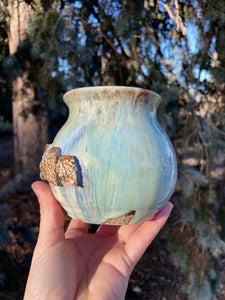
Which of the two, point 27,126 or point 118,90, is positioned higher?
point 118,90

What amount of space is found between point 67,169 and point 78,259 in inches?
22.5

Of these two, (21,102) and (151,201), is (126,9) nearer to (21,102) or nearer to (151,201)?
(21,102)

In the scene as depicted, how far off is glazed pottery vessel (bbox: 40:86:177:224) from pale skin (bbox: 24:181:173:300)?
0.71 feet

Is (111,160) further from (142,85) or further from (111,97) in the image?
(142,85)

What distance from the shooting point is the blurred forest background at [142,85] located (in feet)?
4.78

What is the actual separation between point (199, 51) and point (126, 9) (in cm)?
56

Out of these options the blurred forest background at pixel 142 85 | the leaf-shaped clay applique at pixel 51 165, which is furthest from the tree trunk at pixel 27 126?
the leaf-shaped clay applique at pixel 51 165

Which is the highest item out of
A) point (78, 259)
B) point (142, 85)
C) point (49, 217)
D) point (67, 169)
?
point (142, 85)

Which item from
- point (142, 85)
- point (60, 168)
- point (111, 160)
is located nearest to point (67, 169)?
point (60, 168)

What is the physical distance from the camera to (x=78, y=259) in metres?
1.18

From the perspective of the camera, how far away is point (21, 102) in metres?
2.01

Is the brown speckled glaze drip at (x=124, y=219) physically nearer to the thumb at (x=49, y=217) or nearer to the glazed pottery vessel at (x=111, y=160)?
the glazed pottery vessel at (x=111, y=160)

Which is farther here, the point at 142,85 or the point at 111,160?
the point at 142,85

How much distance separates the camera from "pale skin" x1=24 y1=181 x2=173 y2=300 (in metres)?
0.99
